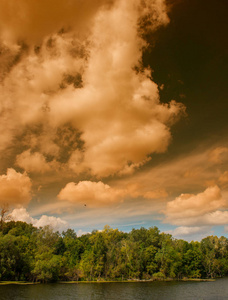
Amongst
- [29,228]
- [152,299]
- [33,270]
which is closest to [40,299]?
[152,299]

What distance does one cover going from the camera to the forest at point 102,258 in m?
87.4

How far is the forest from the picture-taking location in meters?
87.4

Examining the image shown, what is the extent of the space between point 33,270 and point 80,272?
79.1 ft

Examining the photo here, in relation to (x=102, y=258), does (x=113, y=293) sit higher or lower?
lower

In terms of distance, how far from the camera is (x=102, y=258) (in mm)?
99375

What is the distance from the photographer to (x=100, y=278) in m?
99.2

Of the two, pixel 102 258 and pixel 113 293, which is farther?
pixel 102 258

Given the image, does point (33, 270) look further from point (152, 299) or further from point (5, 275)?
point (152, 299)

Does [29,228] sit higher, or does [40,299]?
[29,228]

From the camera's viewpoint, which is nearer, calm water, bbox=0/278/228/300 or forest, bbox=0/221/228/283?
calm water, bbox=0/278/228/300

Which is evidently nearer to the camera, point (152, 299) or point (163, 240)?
point (152, 299)

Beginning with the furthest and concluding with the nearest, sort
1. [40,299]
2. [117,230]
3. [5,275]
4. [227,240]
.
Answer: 1. [227,240]
2. [117,230]
3. [5,275]
4. [40,299]

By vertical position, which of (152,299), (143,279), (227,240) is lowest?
(143,279)

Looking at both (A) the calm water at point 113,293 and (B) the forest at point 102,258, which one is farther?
(B) the forest at point 102,258
